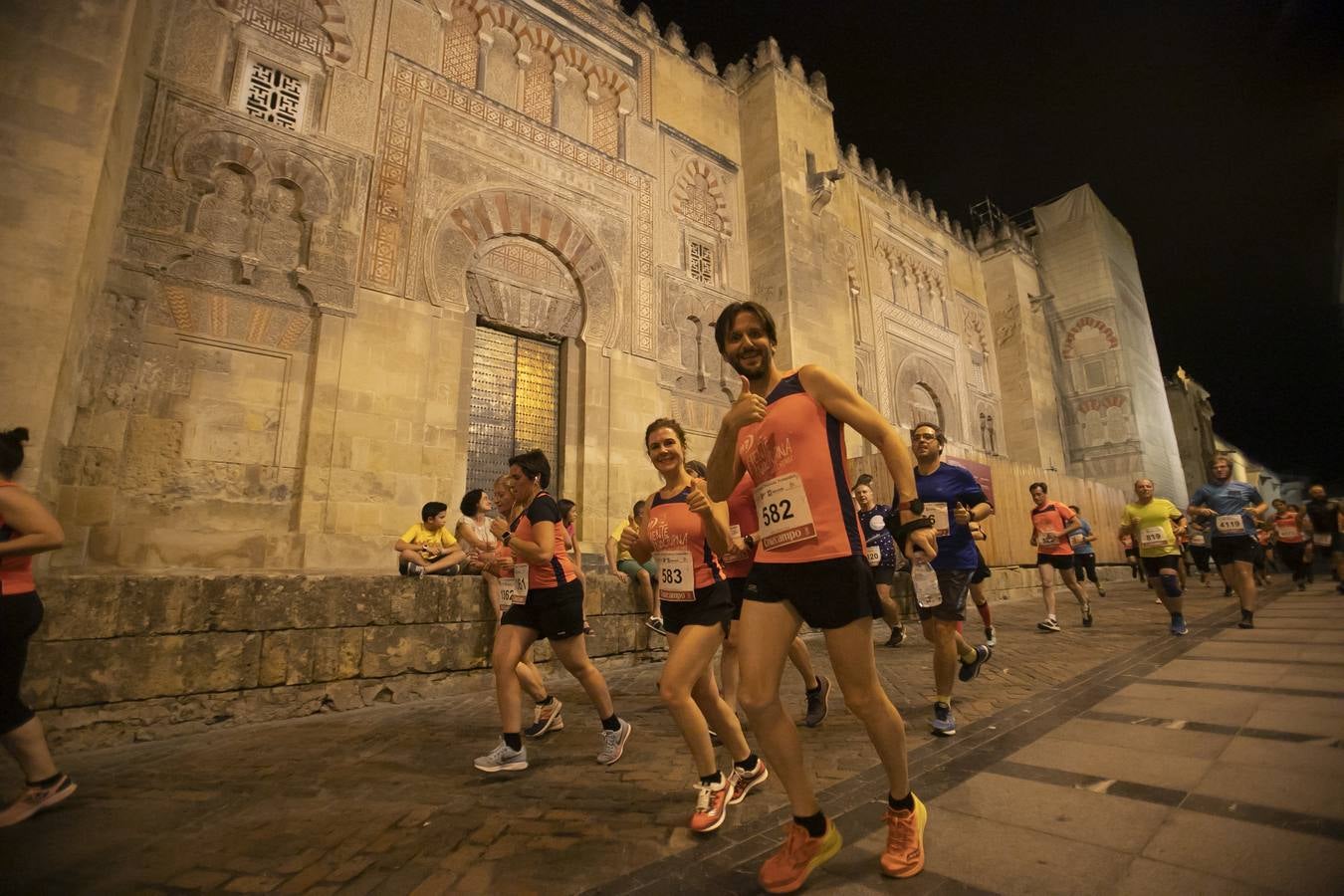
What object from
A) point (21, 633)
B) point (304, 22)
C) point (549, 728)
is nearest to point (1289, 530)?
point (549, 728)

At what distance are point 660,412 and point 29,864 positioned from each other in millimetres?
9065

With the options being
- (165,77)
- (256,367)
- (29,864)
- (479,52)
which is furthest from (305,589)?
(479,52)

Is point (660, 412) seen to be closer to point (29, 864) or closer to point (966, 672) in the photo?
point (966, 672)

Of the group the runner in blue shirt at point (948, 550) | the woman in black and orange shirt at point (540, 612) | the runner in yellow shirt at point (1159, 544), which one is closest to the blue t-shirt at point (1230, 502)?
the runner in yellow shirt at point (1159, 544)

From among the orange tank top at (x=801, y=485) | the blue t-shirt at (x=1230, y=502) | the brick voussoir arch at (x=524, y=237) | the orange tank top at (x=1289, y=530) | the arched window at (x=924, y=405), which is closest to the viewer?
the orange tank top at (x=801, y=485)

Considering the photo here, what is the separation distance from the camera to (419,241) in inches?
337

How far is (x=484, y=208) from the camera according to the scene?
9.27 meters

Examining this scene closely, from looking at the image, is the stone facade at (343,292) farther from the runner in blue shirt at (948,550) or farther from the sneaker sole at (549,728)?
the runner in blue shirt at (948,550)

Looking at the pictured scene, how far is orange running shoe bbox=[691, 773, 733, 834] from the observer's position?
2307mm

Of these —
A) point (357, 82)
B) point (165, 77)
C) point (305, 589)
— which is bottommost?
point (305, 589)

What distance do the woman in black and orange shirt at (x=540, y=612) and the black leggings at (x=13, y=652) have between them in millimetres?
2249

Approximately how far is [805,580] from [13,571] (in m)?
3.83

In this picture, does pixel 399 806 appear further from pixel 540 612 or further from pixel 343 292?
pixel 343 292

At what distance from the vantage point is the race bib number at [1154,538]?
6672mm
